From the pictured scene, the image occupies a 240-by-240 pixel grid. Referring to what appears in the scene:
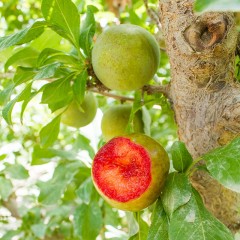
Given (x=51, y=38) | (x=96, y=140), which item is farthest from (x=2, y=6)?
(x=51, y=38)

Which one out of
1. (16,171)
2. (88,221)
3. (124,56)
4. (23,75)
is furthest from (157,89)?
(16,171)

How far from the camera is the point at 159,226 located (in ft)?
2.72

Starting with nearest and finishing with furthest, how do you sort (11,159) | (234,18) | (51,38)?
(234,18), (51,38), (11,159)

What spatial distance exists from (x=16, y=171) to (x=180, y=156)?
102 centimetres

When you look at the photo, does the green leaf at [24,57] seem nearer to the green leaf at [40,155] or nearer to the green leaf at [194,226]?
the green leaf at [40,155]

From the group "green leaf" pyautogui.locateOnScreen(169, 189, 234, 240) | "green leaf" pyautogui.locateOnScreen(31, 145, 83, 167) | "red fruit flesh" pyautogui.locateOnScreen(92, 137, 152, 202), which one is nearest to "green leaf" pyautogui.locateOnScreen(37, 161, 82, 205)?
"green leaf" pyautogui.locateOnScreen(31, 145, 83, 167)

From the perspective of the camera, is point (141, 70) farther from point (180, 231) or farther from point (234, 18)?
point (180, 231)

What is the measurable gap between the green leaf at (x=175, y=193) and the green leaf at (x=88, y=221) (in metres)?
0.67

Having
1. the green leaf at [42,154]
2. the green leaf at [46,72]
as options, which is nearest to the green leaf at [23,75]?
the green leaf at [46,72]

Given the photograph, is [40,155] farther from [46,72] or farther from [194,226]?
[194,226]

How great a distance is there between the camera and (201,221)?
79cm

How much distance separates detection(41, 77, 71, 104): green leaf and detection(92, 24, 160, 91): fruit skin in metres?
0.10

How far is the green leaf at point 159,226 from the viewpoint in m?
0.81

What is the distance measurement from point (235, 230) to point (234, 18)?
0.50 metres
